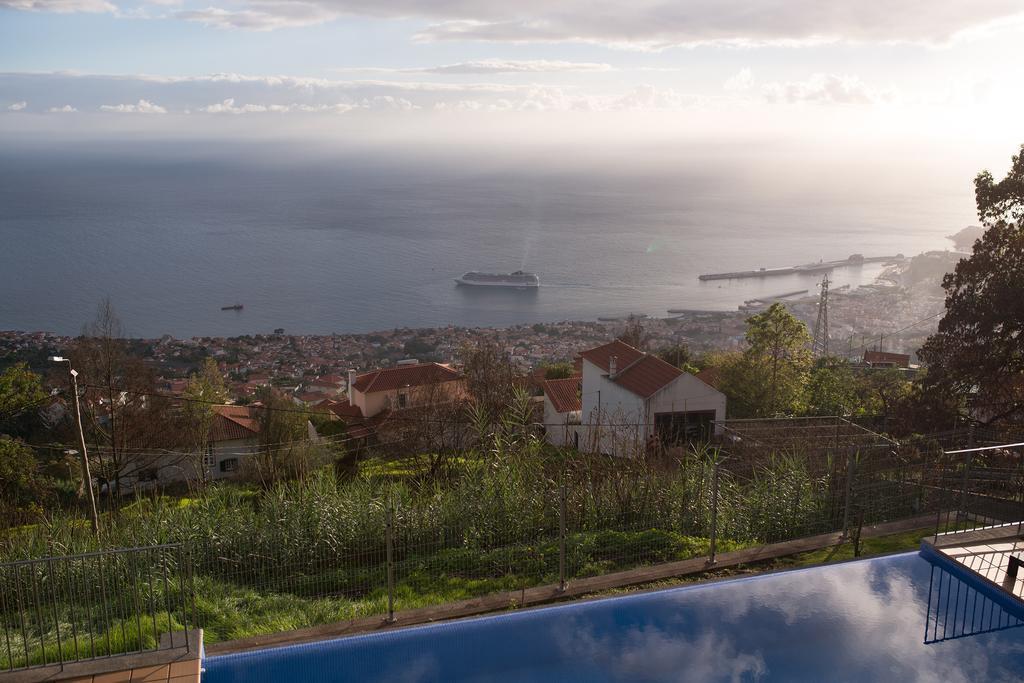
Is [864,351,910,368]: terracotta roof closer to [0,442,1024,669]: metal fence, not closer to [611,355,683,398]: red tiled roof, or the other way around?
[611,355,683,398]: red tiled roof

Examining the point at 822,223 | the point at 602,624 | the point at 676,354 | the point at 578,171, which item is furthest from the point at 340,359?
the point at 578,171

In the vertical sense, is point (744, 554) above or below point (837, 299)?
above

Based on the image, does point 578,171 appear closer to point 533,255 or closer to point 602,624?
point 533,255

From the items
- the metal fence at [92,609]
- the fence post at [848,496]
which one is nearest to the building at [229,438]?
the metal fence at [92,609]

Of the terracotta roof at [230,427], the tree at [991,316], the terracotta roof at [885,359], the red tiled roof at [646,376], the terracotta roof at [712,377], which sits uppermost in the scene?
the tree at [991,316]

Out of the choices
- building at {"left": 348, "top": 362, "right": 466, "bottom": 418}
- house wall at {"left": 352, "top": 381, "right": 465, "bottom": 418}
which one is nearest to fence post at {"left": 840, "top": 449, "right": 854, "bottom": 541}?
house wall at {"left": 352, "top": 381, "right": 465, "bottom": 418}

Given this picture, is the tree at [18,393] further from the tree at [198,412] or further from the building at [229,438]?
the building at [229,438]
